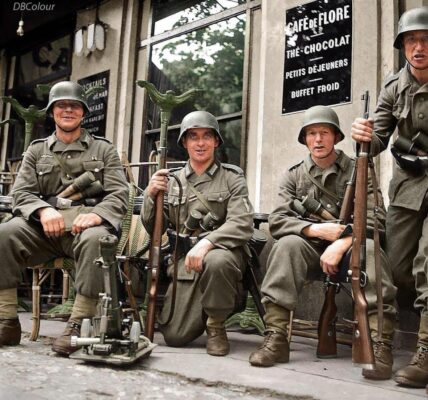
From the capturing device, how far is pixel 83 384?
8.40ft

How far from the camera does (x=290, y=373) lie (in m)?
2.91

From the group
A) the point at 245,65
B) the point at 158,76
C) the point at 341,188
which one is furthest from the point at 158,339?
the point at 158,76

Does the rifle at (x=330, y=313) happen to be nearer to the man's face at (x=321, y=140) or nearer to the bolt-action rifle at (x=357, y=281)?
the bolt-action rifle at (x=357, y=281)

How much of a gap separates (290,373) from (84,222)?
166 centimetres

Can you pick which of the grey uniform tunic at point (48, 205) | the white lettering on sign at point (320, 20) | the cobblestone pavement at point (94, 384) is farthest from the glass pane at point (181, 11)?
the cobblestone pavement at point (94, 384)

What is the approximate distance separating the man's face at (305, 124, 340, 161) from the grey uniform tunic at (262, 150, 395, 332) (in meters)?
0.08

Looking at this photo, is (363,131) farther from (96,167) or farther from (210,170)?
(96,167)

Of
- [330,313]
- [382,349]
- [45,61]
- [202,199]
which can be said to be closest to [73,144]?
[202,199]

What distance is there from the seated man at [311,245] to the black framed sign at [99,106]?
4.35 meters

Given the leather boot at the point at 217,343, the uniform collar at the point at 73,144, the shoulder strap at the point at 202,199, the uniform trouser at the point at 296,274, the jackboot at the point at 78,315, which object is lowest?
the leather boot at the point at 217,343

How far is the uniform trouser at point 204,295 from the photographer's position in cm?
348

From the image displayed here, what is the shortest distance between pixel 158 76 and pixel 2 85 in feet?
13.3

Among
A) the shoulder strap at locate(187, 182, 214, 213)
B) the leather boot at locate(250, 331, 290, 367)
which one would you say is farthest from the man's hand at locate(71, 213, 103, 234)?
the leather boot at locate(250, 331, 290, 367)

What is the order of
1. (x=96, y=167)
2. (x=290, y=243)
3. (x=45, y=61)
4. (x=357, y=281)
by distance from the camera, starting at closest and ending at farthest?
(x=357, y=281) → (x=290, y=243) → (x=96, y=167) → (x=45, y=61)
